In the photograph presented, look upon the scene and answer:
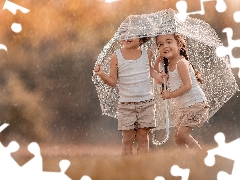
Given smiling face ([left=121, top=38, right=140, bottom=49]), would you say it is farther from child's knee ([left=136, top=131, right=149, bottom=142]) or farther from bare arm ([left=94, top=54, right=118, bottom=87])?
child's knee ([left=136, top=131, right=149, bottom=142])

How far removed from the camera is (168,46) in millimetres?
5855

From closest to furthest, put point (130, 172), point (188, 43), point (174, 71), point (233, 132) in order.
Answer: point (130, 172), point (174, 71), point (188, 43), point (233, 132)

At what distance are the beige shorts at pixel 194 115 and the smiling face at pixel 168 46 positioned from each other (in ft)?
1.60

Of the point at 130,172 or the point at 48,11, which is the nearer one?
the point at 130,172

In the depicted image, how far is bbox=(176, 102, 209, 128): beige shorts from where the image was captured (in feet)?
19.1

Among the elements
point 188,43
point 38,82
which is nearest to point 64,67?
point 38,82

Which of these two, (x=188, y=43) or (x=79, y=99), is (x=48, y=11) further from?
(x=188, y=43)

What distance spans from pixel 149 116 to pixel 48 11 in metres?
4.35

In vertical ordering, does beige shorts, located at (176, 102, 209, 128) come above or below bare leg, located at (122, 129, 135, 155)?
above

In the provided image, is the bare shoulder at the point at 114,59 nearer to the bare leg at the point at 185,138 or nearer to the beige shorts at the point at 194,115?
the beige shorts at the point at 194,115

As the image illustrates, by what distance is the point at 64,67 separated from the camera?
32.6 ft

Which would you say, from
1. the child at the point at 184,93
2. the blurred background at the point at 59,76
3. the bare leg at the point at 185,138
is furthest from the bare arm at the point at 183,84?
the blurred background at the point at 59,76

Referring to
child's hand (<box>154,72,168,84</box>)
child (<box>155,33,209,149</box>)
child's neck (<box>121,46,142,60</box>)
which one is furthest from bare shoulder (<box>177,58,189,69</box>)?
child's neck (<box>121,46,142,60</box>)

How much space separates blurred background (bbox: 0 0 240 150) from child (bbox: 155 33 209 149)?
3.60 metres
